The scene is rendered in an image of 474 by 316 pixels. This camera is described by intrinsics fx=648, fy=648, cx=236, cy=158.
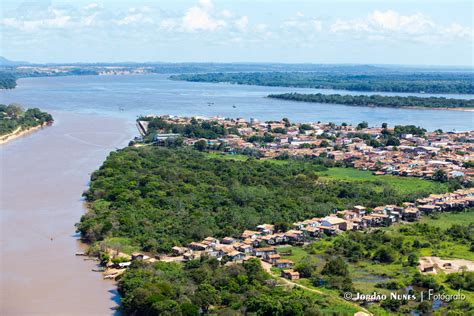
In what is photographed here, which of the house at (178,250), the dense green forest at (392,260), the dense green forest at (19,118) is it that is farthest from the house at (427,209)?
the dense green forest at (19,118)

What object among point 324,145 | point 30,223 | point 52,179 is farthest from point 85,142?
point 30,223

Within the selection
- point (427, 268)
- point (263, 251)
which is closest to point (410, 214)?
point (427, 268)

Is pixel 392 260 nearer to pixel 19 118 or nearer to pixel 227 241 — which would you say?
pixel 227 241

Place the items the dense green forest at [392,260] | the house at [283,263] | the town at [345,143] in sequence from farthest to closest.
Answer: the town at [345,143] → the house at [283,263] → the dense green forest at [392,260]

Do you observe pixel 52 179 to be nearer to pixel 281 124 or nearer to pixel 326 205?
pixel 326 205

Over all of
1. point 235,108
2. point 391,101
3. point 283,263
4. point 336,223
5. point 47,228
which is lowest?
→ point 47,228

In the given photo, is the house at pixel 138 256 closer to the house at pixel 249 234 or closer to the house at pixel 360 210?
the house at pixel 249 234
